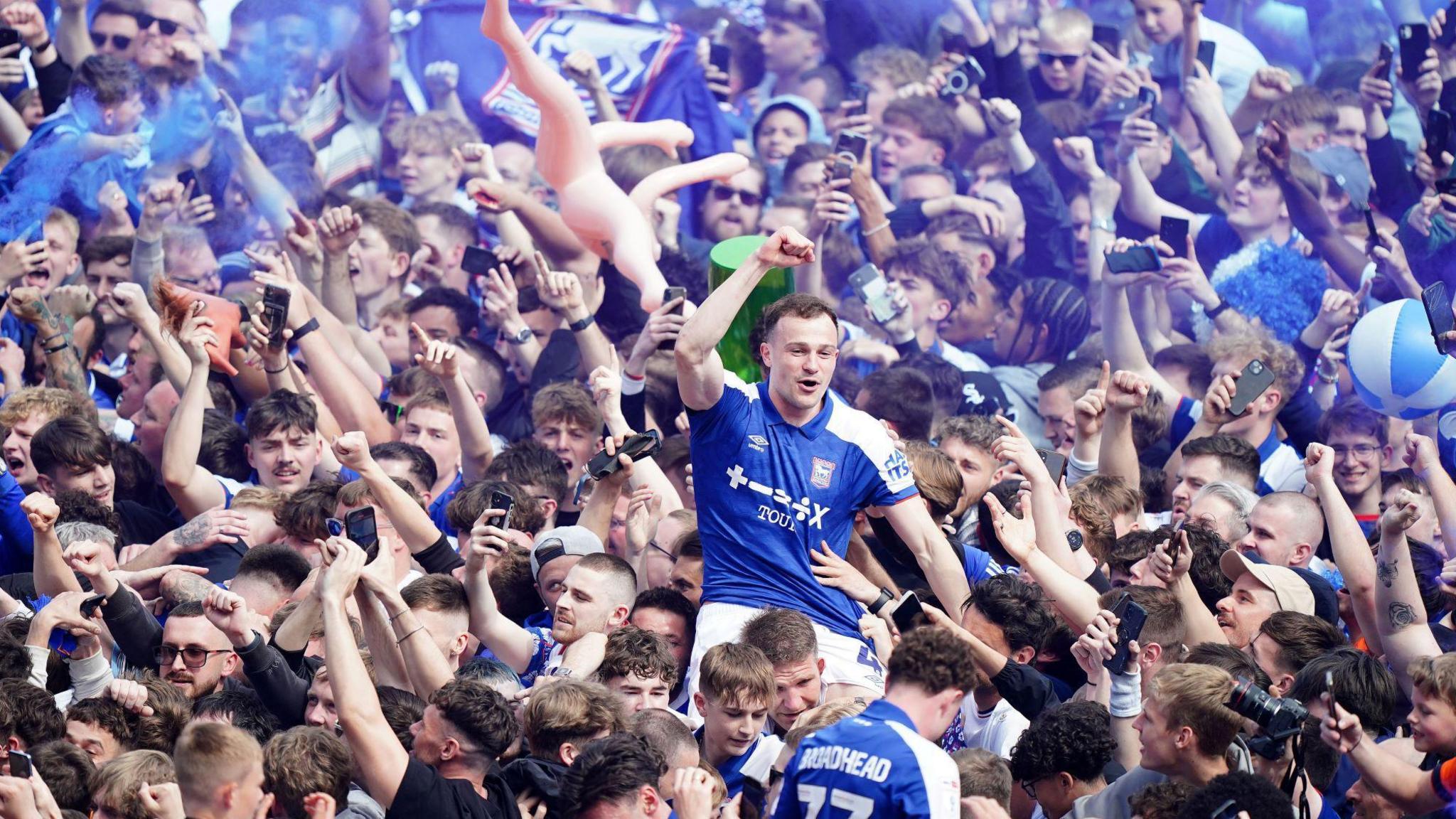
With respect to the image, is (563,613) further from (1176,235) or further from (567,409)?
(1176,235)

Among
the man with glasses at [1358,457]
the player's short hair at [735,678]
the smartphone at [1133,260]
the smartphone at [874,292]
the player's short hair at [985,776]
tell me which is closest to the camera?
the player's short hair at [985,776]

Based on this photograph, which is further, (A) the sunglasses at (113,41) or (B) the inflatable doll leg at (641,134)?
(A) the sunglasses at (113,41)

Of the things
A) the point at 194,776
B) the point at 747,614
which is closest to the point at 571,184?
the point at 747,614

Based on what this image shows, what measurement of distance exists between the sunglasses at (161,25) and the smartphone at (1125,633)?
8021 mm

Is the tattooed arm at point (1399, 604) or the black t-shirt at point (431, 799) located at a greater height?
the black t-shirt at point (431, 799)

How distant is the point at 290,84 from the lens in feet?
39.7

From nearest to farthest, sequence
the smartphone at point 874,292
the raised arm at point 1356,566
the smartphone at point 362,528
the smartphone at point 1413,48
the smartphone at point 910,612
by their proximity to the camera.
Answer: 1. the smartphone at point 910,612
2. the smartphone at point 362,528
3. the raised arm at point 1356,566
4. the smartphone at point 874,292
5. the smartphone at point 1413,48

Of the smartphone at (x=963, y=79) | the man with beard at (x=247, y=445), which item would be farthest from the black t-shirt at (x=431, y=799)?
the smartphone at (x=963, y=79)

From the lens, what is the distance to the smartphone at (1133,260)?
9445 millimetres

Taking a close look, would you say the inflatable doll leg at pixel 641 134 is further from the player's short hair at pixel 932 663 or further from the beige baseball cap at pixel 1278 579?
the player's short hair at pixel 932 663

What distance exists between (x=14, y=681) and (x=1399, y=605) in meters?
4.44

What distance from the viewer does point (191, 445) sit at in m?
7.82

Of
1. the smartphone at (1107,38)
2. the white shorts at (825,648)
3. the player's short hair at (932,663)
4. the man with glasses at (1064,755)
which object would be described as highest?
the player's short hair at (932,663)

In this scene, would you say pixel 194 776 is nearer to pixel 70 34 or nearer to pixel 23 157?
pixel 23 157
